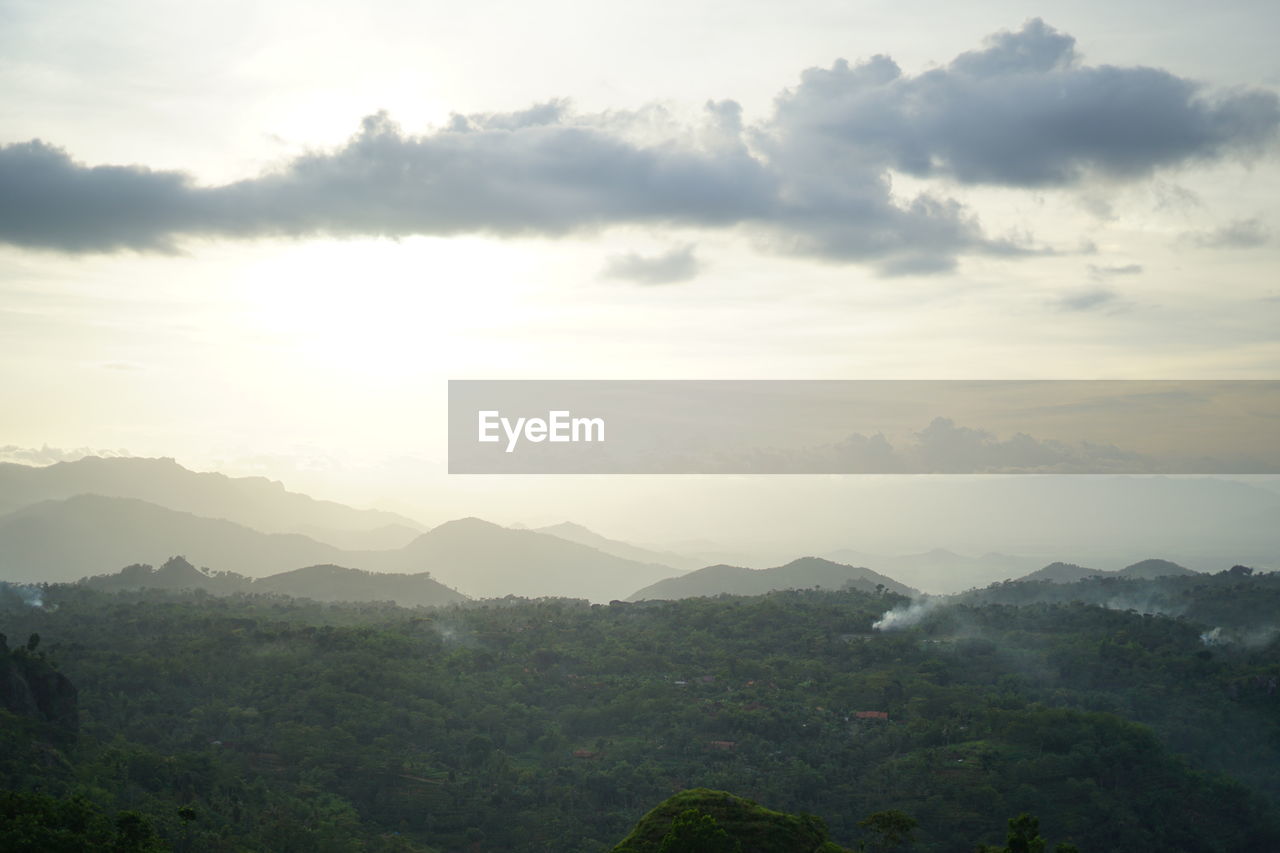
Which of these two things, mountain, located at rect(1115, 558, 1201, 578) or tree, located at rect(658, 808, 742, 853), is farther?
mountain, located at rect(1115, 558, 1201, 578)

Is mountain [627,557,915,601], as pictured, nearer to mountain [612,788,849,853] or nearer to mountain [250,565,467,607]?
mountain [250,565,467,607]

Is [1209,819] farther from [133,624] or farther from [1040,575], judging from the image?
[1040,575]

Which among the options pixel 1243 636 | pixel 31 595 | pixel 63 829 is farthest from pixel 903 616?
pixel 31 595

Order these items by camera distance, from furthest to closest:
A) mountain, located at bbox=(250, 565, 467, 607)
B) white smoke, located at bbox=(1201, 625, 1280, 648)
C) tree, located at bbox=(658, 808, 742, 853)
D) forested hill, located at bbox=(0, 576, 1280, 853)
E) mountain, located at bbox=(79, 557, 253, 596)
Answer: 1. mountain, located at bbox=(250, 565, 467, 607)
2. mountain, located at bbox=(79, 557, 253, 596)
3. white smoke, located at bbox=(1201, 625, 1280, 648)
4. forested hill, located at bbox=(0, 576, 1280, 853)
5. tree, located at bbox=(658, 808, 742, 853)

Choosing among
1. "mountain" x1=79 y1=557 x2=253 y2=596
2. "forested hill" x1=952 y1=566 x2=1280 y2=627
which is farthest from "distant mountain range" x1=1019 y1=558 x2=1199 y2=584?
"mountain" x1=79 y1=557 x2=253 y2=596

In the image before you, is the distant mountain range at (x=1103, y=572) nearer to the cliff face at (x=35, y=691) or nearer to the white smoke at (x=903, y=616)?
the white smoke at (x=903, y=616)

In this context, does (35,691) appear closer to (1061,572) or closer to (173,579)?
(173,579)

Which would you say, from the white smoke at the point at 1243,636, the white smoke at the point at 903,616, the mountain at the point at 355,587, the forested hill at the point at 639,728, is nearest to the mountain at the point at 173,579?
the mountain at the point at 355,587
